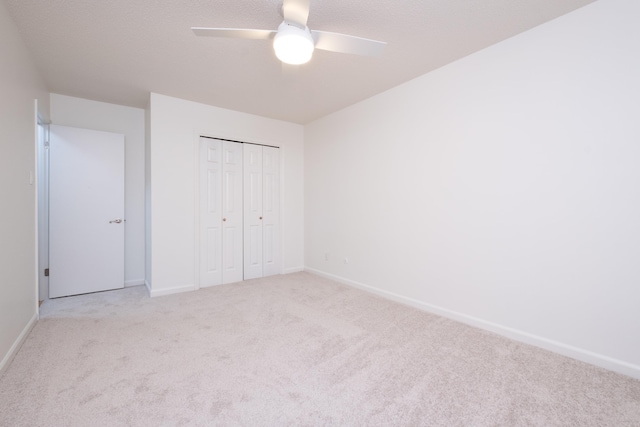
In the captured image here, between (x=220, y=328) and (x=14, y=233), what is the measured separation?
1.78 meters

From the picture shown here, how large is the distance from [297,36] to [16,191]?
8.25 feet

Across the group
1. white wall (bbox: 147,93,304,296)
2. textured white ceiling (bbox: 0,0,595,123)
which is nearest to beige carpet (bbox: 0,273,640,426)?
white wall (bbox: 147,93,304,296)

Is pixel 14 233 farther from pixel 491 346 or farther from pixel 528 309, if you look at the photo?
pixel 528 309

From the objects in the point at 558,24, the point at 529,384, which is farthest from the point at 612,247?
the point at 558,24

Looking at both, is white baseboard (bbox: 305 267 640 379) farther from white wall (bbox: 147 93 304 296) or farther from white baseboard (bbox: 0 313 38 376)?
white baseboard (bbox: 0 313 38 376)

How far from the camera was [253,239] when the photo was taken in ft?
14.5

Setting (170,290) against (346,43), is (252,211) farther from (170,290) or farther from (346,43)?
(346,43)

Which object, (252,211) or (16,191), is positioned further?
(252,211)

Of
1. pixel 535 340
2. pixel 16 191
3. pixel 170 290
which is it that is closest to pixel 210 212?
pixel 170 290

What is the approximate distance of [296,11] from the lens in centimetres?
162

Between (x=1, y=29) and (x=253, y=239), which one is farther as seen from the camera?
(x=253, y=239)

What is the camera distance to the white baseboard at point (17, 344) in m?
1.96

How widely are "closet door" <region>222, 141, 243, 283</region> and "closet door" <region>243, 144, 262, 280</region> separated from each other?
0.10 m

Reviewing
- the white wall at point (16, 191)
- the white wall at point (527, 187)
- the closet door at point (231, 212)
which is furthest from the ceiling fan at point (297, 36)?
the closet door at point (231, 212)
